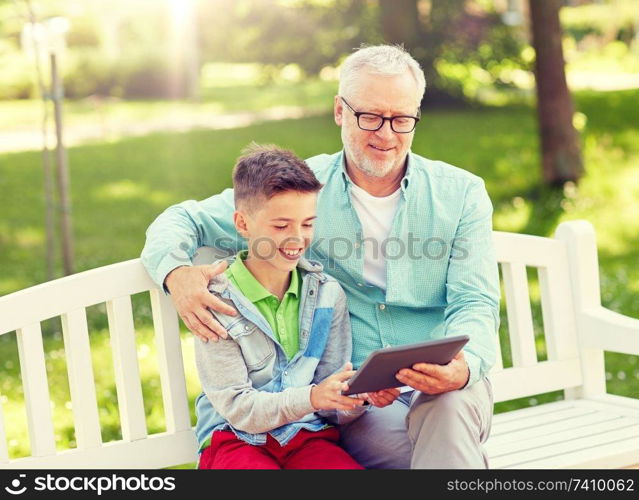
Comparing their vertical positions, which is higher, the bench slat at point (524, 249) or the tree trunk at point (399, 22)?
the tree trunk at point (399, 22)

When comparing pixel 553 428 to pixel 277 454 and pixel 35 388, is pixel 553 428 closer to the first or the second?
pixel 277 454

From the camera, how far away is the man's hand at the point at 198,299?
9.99 feet

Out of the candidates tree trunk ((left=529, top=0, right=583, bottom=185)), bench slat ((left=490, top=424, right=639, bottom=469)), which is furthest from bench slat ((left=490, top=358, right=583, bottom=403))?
tree trunk ((left=529, top=0, right=583, bottom=185))

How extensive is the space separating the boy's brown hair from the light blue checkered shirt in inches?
11.8

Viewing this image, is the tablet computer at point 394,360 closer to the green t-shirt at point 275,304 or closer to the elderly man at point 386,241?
the elderly man at point 386,241

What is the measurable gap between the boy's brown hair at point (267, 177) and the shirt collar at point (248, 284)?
19 centimetres

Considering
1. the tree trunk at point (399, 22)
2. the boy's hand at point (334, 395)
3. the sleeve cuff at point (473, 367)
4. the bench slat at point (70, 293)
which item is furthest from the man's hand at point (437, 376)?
the tree trunk at point (399, 22)

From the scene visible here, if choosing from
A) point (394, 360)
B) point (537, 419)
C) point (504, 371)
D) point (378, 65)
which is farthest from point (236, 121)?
point (394, 360)

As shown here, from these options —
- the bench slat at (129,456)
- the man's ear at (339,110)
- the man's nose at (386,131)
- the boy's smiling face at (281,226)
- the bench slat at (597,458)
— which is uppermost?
the man's ear at (339,110)

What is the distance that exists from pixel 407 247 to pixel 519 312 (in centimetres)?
70

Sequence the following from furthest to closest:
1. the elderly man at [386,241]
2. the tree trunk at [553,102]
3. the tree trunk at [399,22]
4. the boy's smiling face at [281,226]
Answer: the tree trunk at [399,22]
the tree trunk at [553,102]
the elderly man at [386,241]
the boy's smiling face at [281,226]

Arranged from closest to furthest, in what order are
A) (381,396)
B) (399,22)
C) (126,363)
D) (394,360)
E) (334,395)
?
(394,360) → (334,395) → (381,396) → (126,363) → (399,22)

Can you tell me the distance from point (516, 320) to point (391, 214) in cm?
74

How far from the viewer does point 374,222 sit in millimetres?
3543
